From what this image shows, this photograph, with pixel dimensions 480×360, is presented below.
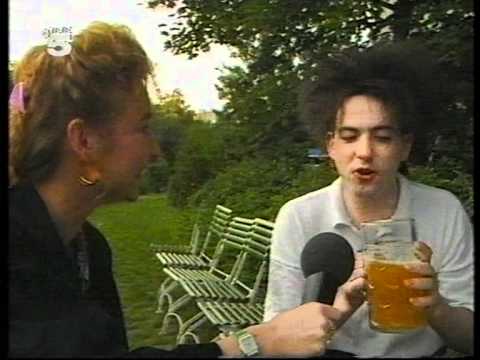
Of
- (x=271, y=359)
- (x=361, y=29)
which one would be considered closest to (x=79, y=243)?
(x=271, y=359)

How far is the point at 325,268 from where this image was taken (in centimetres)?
256

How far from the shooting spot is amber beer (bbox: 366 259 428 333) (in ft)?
8.26

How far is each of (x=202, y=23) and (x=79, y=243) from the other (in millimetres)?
668

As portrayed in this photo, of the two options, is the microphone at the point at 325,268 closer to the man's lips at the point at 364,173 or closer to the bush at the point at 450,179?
the man's lips at the point at 364,173

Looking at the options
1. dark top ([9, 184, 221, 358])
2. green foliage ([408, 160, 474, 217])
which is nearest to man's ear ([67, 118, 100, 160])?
dark top ([9, 184, 221, 358])

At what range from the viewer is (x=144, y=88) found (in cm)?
257

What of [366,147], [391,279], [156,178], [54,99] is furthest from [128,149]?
[391,279]

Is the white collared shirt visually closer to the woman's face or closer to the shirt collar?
the shirt collar

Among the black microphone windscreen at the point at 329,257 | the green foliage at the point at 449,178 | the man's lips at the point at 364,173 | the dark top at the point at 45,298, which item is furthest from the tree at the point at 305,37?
the dark top at the point at 45,298

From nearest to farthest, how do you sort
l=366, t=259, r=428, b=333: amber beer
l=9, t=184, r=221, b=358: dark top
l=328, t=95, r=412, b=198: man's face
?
1. l=9, t=184, r=221, b=358: dark top
2. l=366, t=259, r=428, b=333: amber beer
3. l=328, t=95, r=412, b=198: man's face

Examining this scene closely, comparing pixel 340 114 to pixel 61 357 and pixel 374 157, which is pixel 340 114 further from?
pixel 61 357

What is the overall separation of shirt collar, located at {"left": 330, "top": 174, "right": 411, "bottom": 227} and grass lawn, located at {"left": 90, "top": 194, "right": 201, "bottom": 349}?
1.32 feet

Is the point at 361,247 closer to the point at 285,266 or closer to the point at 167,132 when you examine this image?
the point at 285,266

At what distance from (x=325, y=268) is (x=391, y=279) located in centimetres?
17
